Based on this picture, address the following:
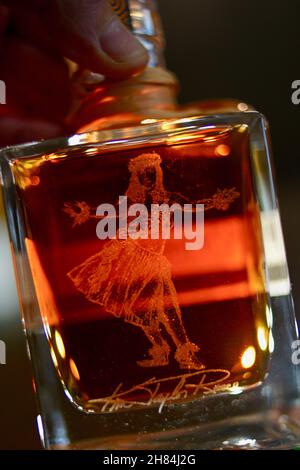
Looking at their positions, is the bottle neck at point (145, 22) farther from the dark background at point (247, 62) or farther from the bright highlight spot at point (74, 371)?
the dark background at point (247, 62)

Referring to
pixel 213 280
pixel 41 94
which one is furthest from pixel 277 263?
pixel 41 94

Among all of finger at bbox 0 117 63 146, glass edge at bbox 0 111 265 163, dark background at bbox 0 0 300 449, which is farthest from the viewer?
dark background at bbox 0 0 300 449

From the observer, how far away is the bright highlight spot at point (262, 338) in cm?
58

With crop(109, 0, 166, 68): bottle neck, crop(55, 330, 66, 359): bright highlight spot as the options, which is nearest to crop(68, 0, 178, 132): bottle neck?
crop(109, 0, 166, 68): bottle neck

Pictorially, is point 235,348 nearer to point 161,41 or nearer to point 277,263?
point 277,263

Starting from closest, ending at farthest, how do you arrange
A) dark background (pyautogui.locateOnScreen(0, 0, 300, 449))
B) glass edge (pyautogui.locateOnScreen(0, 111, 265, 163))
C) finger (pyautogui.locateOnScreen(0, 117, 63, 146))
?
glass edge (pyautogui.locateOnScreen(0, 111, 265, 163)), finger (pyautogui.locateOnScreen(0, 117, 63, 146)), dark background (pyautogui.locateOnScreen(0, 0, 300, 449))

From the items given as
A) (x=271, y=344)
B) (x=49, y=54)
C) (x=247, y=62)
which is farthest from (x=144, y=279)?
(x=247, y=62)

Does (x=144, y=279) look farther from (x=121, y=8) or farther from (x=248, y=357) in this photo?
(x=121, y=8)

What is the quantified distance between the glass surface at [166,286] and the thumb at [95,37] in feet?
0.25

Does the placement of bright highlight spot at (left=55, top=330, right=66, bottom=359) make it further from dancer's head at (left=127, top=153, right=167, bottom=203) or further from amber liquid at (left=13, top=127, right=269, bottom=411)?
dancer's head at (left=127, top=153, right=167, bottom=203)

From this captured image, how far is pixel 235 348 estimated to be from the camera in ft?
1.89

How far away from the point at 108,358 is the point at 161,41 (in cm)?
27
